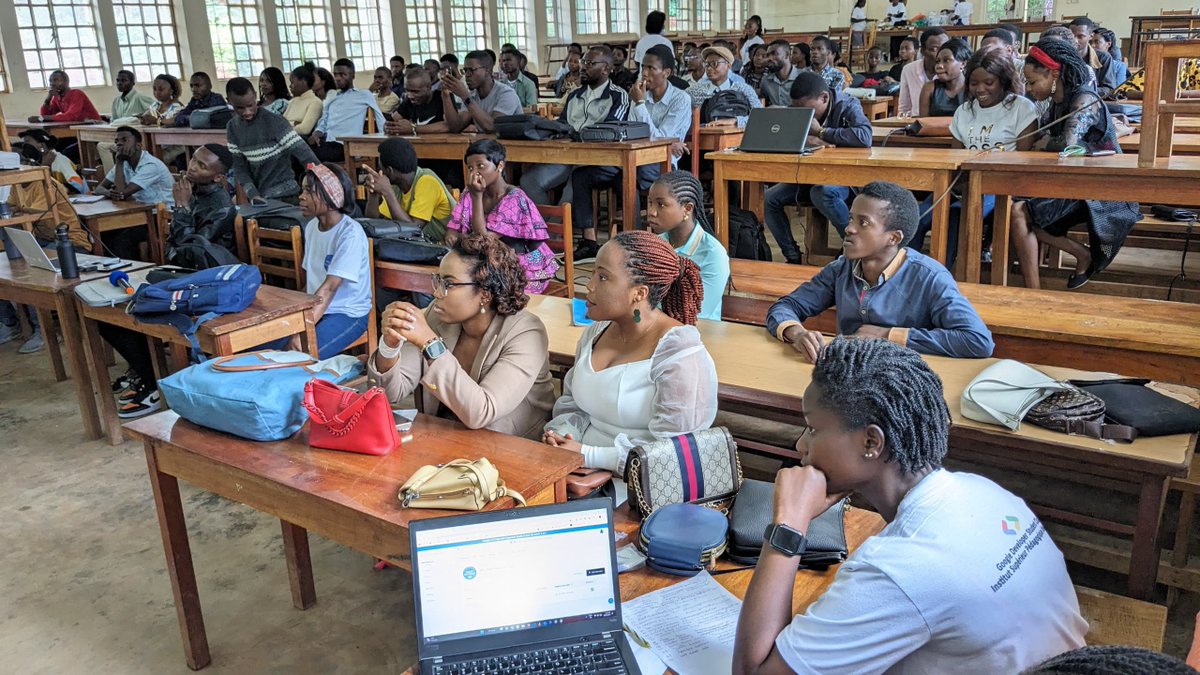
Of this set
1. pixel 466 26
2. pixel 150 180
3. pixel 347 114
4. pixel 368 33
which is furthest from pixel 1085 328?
pixel 466 26

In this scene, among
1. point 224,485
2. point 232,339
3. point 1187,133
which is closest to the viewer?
point 224,485

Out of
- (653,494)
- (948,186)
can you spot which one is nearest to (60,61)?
(948,186)

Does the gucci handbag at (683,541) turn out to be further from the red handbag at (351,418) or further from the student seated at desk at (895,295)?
the student seated at desk at (895,295)

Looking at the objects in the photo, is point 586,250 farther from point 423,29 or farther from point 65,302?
point 423,29

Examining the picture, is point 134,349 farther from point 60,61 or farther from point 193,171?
point 60,61

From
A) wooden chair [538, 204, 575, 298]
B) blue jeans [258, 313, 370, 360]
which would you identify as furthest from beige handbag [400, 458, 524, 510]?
wooden chair [538, 204, 575, 298]

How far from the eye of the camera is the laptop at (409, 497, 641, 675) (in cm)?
140

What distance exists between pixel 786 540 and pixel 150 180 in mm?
5683

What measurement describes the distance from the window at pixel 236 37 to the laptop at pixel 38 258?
915 centimetres

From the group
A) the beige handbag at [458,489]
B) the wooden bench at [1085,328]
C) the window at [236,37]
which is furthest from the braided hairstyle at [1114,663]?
the window at [236,37]

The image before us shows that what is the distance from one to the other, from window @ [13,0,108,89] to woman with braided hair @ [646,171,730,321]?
10353 millimetres

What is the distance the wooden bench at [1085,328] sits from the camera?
2.70 m

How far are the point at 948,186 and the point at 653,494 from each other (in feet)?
9.36

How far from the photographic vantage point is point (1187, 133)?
5.27 meters
